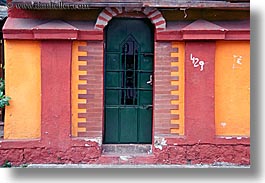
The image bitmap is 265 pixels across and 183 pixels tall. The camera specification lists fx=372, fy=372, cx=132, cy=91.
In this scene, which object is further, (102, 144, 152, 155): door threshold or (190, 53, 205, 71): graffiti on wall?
(102, 144, 152, 155): door threshold

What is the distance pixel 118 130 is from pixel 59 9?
204 cm

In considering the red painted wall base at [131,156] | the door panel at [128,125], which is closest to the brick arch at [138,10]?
the door panel at [128,125]

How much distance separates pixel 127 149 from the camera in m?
5.70

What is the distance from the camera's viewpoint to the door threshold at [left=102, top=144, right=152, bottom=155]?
565 cm

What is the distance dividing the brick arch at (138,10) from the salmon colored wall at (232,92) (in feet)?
3.38

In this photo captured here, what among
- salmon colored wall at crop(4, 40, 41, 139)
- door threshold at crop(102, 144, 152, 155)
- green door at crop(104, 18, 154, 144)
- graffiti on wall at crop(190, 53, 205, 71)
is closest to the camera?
salmon colored wall at crop(4, 40, 41, 139)

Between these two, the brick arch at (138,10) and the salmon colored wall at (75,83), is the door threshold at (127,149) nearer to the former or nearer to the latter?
the salmon colored wall at (75,83)

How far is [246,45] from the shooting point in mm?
5609

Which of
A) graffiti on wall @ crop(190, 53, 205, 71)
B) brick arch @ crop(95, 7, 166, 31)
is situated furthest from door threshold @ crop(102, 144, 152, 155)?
brick arch @ crop(95, 7, 166, 31)

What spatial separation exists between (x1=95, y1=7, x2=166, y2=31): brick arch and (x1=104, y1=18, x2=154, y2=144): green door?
23 cm

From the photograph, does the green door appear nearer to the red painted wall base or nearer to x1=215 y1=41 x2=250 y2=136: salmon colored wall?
the red painted wall base

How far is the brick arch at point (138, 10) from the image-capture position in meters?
5.48

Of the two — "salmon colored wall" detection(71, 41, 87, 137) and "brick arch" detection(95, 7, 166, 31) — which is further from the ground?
"brick arch" detection(95, 7, 166, 31)

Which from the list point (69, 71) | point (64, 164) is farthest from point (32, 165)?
point (69, 71)
